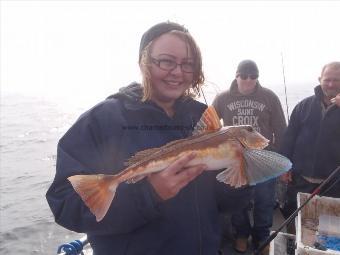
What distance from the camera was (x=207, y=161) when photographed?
2.68 metres

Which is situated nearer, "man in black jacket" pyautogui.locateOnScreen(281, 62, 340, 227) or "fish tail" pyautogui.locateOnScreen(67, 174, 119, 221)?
"fish tail" pyautogui.locateOnScreen(67, 174, 119, 221)

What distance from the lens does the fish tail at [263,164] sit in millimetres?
2826

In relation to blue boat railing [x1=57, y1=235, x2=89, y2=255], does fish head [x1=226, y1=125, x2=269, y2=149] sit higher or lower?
higher

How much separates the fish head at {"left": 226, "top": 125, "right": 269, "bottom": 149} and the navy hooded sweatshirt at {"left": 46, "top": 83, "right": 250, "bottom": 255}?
1.47 feet

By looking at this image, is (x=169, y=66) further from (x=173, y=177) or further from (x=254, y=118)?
(x=254, y=118)

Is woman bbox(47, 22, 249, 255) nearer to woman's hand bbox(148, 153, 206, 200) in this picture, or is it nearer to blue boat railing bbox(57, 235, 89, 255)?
woman's hand bbox(148, 153, 206, 200)

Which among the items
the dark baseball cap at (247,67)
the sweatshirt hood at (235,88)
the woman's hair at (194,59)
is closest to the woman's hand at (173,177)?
the woman's hair at (194,59)

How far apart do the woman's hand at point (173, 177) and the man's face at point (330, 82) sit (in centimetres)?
464

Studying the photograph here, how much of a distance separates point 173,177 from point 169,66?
3.20 ft

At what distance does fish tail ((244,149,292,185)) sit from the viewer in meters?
2.83

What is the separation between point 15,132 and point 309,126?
36280 mm

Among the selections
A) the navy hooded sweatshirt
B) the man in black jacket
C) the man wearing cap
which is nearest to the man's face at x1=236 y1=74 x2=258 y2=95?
the man wearing cap

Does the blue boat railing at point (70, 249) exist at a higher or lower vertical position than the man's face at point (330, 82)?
lower

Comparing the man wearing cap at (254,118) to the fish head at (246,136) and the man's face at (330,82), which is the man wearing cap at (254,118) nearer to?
the man's face at (330,82)
